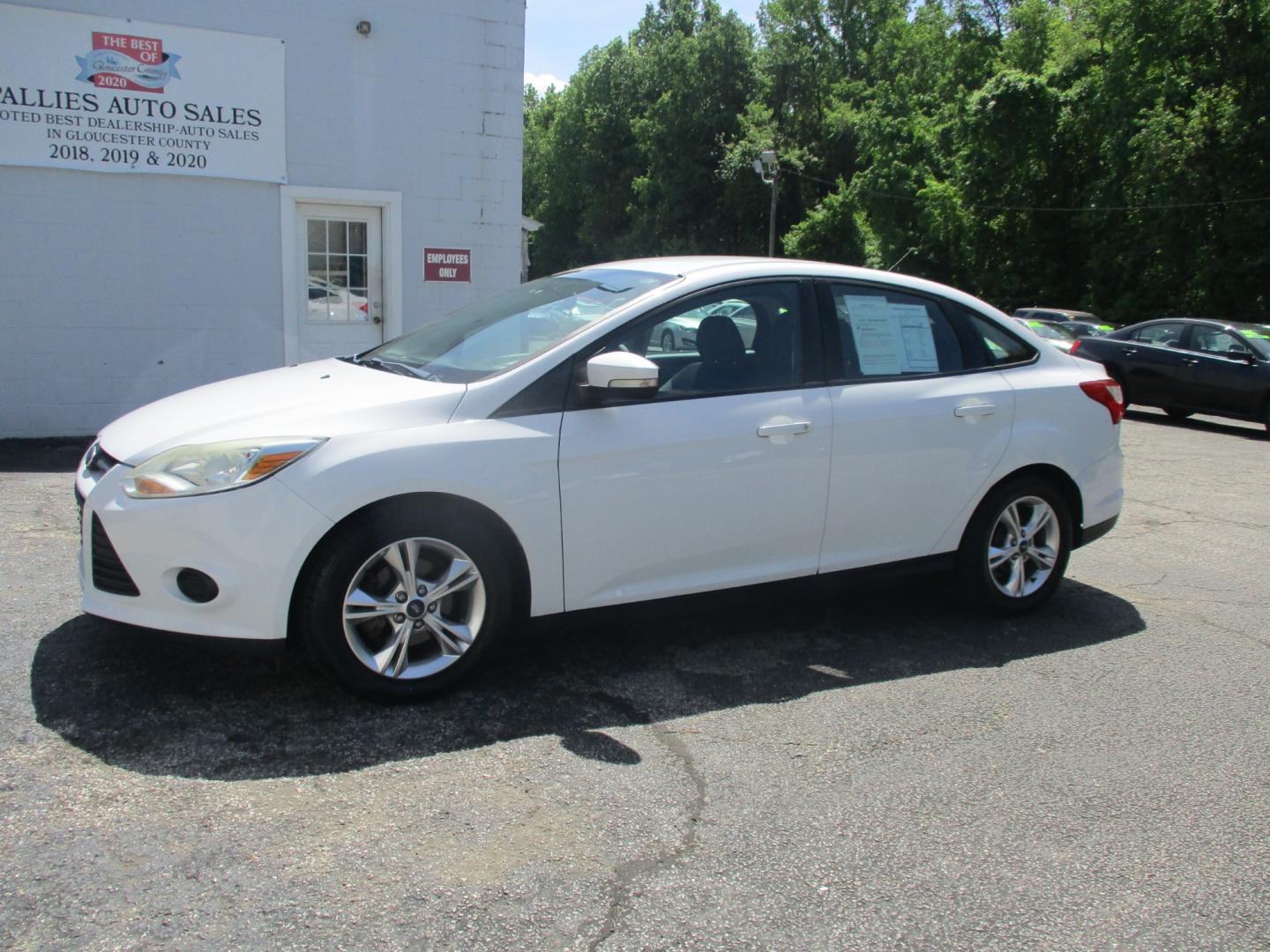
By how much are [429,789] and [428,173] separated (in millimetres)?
7837

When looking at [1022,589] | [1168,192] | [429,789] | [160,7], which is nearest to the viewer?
[429,789]

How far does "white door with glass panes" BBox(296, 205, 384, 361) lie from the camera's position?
32.2 feet

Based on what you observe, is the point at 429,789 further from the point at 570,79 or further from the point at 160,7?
the point at 570,79

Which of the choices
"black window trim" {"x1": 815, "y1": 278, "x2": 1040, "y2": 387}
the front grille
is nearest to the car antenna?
"black window trim" {"x1": 815, "y1": 278, "x2": 1040, "y2": 387}

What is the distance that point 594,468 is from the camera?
398 cm

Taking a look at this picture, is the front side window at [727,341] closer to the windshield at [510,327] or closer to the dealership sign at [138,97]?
the windshield at [510,327]

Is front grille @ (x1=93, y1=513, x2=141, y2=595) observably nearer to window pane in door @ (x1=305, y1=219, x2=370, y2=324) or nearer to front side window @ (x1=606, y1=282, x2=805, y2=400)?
front side window @ (x1=606, y1=282, x2=805, y2=400)

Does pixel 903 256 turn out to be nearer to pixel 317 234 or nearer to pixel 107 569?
pixel 317 234

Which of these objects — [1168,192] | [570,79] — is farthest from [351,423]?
[570,79]

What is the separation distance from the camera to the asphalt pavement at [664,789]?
271 cm

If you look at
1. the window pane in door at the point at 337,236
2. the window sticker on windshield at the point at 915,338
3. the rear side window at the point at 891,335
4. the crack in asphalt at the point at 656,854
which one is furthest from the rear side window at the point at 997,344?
the window pane in door at the point at 337,236

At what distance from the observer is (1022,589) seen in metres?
5.17

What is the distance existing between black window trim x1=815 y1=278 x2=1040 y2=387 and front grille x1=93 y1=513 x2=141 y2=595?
2.76m

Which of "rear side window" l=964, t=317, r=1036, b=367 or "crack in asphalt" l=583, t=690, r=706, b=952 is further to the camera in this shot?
"rear side window" l=964, t=317, r=1036, b=367
